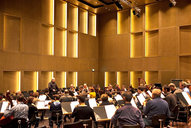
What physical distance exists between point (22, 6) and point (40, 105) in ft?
31.0

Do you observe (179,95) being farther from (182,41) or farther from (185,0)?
(185,0)

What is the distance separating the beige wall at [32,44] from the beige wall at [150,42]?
326 cm

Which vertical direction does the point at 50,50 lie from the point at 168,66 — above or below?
above

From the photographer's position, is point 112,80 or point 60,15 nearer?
point 60,15

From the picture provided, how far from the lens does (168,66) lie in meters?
18.2

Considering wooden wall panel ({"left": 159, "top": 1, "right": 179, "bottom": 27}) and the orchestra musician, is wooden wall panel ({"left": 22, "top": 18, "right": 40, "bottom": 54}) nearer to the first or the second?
the orchestra musician

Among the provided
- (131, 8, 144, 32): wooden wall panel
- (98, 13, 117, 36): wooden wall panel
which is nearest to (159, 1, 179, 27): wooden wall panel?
(131, 8, 144, 32): wooden wall panel

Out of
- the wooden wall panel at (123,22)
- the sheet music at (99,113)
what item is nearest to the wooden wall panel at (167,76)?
the wooden wall panel at (123,22)

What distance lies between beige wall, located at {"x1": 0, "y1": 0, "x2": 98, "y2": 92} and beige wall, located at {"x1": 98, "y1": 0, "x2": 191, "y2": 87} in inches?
128

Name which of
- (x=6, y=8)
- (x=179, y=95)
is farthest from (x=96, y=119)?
(x=6, y=8)

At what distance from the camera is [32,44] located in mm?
15789

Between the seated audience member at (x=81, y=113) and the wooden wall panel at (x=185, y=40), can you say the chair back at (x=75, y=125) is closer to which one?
the seated audience member at (x=81, y=113)

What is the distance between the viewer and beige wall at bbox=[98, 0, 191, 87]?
17.9 m

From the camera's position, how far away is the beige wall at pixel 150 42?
17891 millimetres
